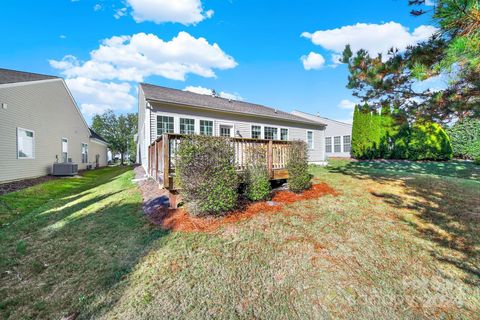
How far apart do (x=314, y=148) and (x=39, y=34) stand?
18609mm

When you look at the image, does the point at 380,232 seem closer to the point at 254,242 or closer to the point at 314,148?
the point at 254,242

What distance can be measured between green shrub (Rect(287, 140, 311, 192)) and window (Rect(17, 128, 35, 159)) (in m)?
13.0

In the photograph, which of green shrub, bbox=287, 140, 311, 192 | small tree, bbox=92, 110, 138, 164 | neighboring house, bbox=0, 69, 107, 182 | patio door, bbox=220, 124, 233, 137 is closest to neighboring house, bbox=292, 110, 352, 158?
patio door, bbox=220, 124, 233, 137

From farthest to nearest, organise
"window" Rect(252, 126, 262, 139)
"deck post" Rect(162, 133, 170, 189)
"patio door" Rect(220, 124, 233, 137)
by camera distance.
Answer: "window" Rect(252, 126, 262, 139) < "patio door" Rect(220, 124, 233, 137) < "deck post" Rect(162, 133, 170, 189)

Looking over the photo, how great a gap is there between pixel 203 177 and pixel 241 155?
1666 mm

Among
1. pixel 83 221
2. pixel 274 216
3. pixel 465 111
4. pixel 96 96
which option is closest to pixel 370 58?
pixel 465 111

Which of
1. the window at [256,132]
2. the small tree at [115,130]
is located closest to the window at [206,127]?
the window at [256,132]

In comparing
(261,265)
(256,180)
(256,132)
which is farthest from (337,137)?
(261,265)

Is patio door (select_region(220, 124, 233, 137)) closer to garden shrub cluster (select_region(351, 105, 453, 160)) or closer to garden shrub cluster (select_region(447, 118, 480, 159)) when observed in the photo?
garden shrub cluster (select_region(351, 105, 453, 160))

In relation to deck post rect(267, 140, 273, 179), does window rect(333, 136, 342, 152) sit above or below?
above

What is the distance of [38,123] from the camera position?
39.3ft

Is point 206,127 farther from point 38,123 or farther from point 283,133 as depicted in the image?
point 38,123

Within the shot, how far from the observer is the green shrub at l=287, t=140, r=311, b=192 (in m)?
6.07

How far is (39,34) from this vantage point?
12336 millimetres
